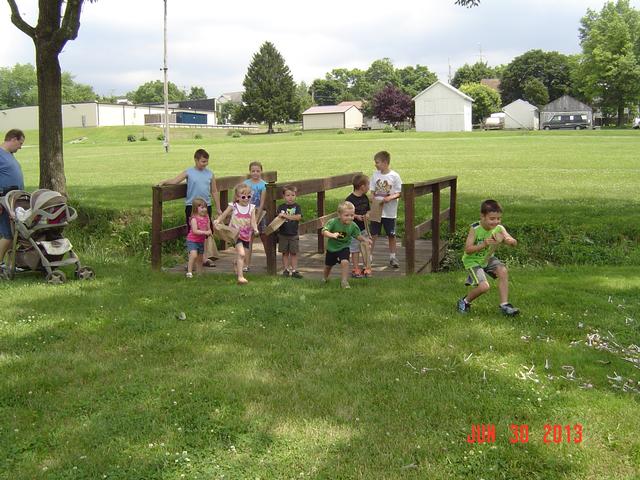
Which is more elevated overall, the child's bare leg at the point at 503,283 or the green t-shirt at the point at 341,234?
the green t-shirt at the point at 341,234

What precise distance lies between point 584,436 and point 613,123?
4397 inches

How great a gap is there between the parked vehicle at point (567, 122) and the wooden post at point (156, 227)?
91.0 meters

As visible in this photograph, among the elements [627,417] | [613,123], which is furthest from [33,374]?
[613,123]

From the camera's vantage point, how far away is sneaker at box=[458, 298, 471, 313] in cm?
→ 662

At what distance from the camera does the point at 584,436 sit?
3992 millimetres

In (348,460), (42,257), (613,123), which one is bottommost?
(348,460)

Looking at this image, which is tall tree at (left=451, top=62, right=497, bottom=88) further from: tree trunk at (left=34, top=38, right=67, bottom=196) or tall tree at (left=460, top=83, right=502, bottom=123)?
tree trunk at (left=34, top=38, right=67, bottom=196)

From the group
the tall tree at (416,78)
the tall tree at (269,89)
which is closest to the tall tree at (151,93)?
the tall tree at (416,78)

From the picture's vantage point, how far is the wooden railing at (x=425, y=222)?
28.4 ft

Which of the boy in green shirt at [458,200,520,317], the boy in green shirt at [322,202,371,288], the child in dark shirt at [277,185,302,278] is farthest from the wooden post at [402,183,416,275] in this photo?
the boy in green shirt at [458,200,520,317]

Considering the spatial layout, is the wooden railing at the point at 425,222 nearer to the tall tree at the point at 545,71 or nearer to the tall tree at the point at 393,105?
the tall tree at the point at 393,105

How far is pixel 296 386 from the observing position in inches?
189

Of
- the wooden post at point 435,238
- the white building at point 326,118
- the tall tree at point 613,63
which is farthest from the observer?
the white building at point 326,118

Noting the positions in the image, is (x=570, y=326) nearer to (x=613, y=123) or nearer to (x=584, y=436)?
(x=584, y=436)
